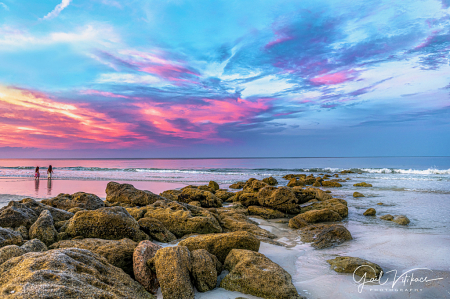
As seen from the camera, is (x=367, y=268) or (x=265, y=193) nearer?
(x=367, y=268)

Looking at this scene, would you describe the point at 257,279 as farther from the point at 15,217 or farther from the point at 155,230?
the point at 15,217

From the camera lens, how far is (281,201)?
463 inches

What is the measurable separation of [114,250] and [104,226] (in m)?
1.59

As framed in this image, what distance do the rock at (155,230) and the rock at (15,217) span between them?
286 centimetres

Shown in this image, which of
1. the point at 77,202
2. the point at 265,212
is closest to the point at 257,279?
the point at 265,212

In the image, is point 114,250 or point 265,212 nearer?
point 114,250

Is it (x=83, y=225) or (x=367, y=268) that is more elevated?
(x=83, y=225)

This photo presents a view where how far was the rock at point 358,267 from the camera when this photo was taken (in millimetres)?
4961

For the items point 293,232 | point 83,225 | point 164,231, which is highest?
point 83,225

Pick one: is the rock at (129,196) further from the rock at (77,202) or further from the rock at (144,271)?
the rock at (144,271)

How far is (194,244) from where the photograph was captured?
17.8 ft

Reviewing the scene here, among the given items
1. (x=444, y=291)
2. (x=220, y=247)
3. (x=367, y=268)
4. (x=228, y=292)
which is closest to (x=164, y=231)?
(x=220, y=247)

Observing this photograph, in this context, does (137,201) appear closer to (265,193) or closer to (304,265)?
(265,193)

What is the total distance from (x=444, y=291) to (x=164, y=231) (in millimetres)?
6189
